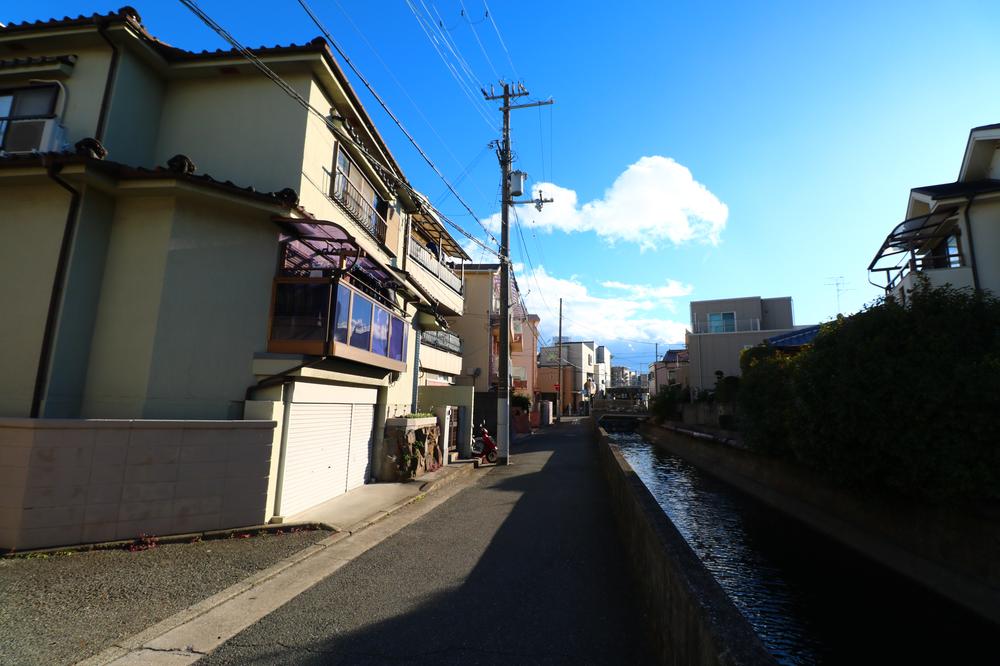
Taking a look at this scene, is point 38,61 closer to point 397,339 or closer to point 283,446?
point 283,446

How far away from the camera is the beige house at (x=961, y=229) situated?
527 inches

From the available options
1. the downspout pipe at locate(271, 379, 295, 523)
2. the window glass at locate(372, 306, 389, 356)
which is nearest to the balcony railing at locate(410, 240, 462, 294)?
the window glass at locate(372, 306, 389, 356)

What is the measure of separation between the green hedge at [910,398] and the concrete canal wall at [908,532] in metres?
0.52

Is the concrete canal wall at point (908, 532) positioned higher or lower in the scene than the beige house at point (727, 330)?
lower

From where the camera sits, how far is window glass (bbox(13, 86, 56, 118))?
8594 mm

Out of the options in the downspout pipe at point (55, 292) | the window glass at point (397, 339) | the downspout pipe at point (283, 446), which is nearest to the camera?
the downspout pipe at point (55, 292)

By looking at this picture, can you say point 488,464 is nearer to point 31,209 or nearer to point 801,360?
point 801,360

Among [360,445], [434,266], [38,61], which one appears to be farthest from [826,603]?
[38,61]

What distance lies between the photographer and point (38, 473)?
6.00 meters

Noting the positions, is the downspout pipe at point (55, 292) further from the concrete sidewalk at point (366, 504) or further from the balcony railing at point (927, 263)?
the balcony railing at point (927, 263)

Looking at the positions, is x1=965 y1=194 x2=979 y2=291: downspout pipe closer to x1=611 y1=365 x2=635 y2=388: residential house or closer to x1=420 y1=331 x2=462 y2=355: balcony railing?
x1=420 y1=331 x2=462 y2=355: balcony railing

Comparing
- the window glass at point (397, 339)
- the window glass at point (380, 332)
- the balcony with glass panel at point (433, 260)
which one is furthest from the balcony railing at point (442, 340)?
the window glass at point (380, 332)

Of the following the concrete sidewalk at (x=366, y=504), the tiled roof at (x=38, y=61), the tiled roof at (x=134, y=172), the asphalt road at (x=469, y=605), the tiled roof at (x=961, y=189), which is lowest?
the asphalt road at (x=469, y=605)

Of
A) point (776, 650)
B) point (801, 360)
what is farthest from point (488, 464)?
point (776, 650)
